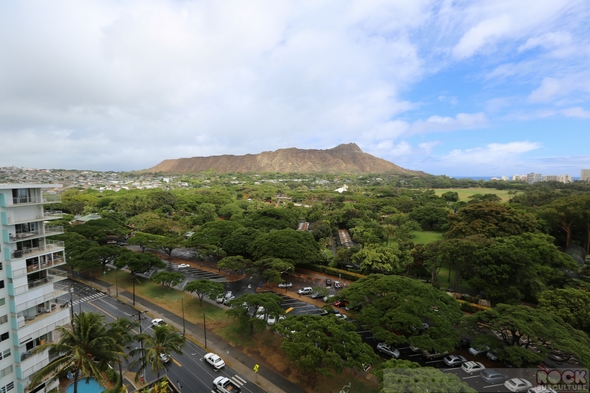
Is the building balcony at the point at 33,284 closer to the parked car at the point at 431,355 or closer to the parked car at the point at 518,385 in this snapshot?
the parked car at the point at 431,355

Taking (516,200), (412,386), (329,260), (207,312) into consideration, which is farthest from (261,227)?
(516,200)

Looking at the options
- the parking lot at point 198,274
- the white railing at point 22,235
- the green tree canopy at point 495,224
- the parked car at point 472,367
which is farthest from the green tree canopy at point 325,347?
the green tree canopy at point 495,224

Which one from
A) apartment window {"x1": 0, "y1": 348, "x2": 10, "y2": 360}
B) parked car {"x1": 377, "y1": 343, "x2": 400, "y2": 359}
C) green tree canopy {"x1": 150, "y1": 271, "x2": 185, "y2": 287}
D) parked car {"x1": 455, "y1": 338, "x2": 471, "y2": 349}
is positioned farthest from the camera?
green tree canopy {"x1": 150, "y1": 271, "x2": 185, "y2": 287}

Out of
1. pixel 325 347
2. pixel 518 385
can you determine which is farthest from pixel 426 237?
pixel 325 347

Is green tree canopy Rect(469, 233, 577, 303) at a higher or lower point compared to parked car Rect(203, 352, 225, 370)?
higher

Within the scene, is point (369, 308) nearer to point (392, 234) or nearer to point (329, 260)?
point (329, 260)

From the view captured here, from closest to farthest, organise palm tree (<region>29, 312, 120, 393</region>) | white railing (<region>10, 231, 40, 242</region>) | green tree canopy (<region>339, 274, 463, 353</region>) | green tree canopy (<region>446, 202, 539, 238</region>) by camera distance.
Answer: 1. palm tree (<region>29, 312, 120, 393</region>)
2. white railing (<region>10, 231, 40, 242</region>)
3. green tree canopy (<region>339, 274, 463, 353</region>)
4. green tree canopy (<region>446, 202, 539, 238</region>)

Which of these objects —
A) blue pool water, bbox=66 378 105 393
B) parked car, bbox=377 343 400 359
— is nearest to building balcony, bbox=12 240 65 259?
blue pool water, bbox=66 378 105 393

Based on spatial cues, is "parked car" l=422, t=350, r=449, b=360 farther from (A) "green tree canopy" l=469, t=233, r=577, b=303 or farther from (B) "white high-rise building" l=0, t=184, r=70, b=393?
(B) "white high-rise building" l=0, t=184, r=70, b=393
